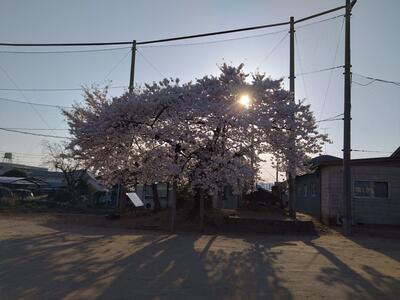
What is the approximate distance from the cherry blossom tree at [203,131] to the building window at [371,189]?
6.18 metres

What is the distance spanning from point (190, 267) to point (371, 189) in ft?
58.1

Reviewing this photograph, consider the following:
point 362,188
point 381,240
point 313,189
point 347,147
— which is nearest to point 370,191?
point 362,188

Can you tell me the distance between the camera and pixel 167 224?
22.5 meters

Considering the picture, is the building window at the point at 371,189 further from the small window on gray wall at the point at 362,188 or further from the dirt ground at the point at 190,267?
the dirt ground at the point at 190,267

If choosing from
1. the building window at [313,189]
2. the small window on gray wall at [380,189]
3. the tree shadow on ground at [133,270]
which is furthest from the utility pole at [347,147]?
the building window at [313,189]

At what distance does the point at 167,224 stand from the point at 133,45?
1115 cm

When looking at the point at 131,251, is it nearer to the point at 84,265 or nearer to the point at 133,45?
the point at 84,265

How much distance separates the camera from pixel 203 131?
20.0 m

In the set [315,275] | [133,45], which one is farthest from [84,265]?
[133,45]

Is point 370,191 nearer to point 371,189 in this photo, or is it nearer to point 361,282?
point 371,189

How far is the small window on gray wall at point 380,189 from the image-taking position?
26.1 metres

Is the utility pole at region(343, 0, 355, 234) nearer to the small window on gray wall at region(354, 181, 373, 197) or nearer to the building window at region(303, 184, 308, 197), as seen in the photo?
the small window on gray wall at region(354, 181, 373, 197)

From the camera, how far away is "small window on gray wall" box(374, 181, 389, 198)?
85.5ft

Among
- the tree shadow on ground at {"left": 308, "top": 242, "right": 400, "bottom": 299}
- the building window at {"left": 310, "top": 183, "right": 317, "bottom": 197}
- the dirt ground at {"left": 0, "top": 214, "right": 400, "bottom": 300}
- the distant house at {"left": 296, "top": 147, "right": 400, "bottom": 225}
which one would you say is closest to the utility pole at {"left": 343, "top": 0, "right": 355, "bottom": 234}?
the dirt ground at {"left": 0, "top": 214, "right": 400, "bottom": 300}
